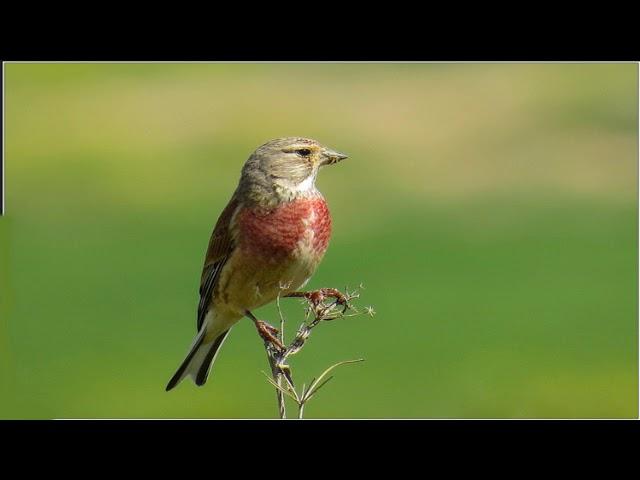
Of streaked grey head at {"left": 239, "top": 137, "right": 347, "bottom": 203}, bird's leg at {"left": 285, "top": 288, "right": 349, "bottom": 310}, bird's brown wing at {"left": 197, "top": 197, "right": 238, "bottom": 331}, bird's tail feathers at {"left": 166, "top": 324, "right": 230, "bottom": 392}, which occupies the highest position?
streaked grey head at {"left": 239, "top": 137, "right": 347, "bottom": 203}

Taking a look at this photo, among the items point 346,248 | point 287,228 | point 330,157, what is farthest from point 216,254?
point 346,248

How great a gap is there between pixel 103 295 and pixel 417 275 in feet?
7.74

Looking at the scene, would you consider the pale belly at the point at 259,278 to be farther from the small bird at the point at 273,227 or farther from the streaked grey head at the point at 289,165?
the streaked grey head at the point at 289,165

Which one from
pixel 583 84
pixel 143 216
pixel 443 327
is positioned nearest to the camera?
pixel 443 327

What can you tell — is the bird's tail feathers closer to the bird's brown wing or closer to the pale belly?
the bird's brown wing

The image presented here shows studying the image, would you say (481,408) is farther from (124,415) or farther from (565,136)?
(565,136)

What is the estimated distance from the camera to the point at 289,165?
4.73m

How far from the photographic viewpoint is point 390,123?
30.2 ft

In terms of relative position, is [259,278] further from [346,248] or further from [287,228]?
[346,248]

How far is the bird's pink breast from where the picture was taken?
467 centimetres

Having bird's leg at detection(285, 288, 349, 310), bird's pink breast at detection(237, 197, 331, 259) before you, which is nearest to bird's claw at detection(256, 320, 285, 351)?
bird's leg at detection(285, 288, 349, 310)

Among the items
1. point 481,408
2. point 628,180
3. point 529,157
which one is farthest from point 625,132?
point 481,408

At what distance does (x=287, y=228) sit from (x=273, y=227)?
68mm

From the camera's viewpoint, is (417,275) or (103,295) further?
(417,275)
